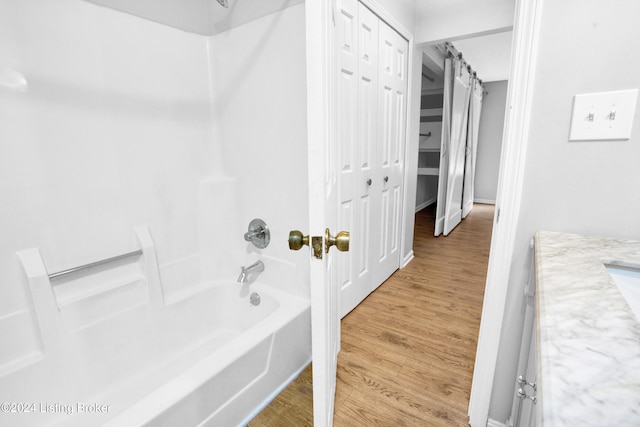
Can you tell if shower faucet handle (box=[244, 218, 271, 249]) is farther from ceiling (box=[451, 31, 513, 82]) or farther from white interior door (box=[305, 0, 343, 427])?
ceiling (box=[451, 31, 513, 82])

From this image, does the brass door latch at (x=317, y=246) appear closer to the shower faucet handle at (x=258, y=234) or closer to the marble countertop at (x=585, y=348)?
the marble countertop at (x=585, y=348)

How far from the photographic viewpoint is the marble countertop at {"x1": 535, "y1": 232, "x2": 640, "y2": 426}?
0.33 metres

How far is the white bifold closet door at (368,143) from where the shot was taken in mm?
1713

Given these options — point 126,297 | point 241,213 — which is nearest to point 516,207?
point 241,213

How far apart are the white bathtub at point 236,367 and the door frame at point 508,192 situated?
0.81 m

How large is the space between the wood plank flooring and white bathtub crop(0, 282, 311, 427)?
7.8 inches

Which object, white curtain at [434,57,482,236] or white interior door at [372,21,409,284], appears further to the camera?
white curtain at [434,57,482,236]

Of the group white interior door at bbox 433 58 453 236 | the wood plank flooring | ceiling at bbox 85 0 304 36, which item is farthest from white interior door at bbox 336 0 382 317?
white interior door at bbox 433 58 453 236

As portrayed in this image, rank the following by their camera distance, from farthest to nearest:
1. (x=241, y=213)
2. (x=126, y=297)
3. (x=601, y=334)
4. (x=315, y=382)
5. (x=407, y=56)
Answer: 1. (x=407, y=56)
2. (x=241, y=213)
3. (x=126, y=297)
4. (x=315, y=382)
5. (x=601, y=334)

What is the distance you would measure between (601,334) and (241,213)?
1650 millimetres

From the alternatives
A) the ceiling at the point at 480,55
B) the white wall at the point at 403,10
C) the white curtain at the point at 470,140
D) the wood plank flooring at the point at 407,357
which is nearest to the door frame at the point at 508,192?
the wood plank flooring at the point at 407,357

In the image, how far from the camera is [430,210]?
5383 mm

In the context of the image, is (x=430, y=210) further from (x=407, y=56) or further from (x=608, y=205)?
(x=608, y=205)

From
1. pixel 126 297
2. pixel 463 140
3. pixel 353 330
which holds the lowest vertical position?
pixel 353 330
